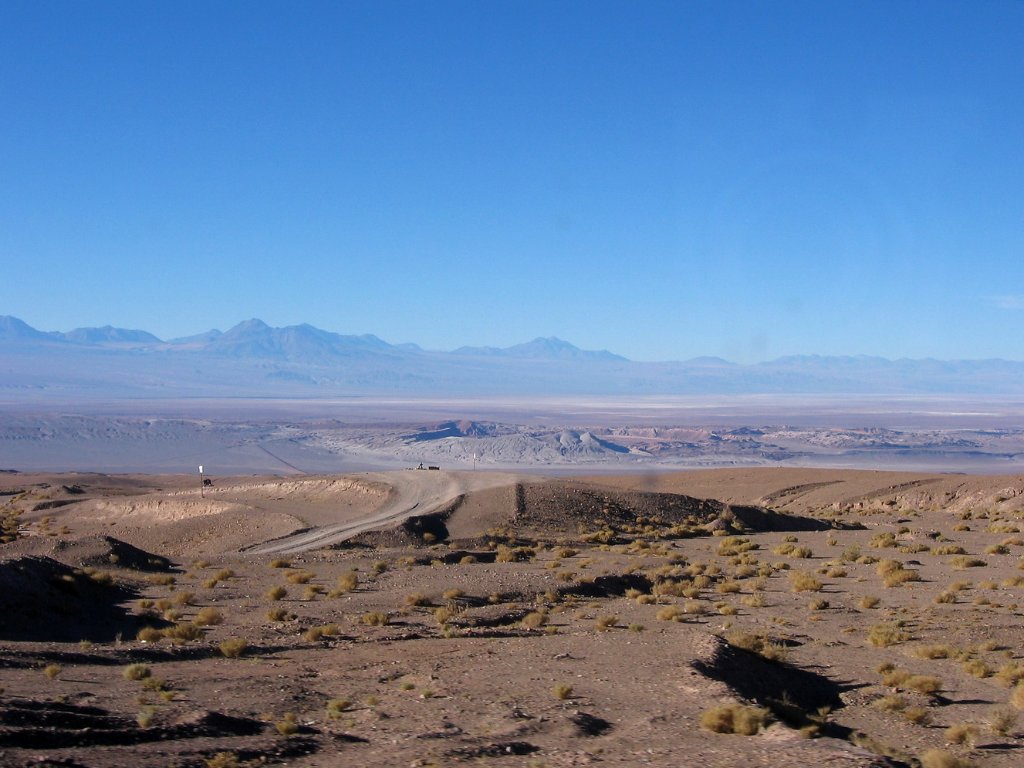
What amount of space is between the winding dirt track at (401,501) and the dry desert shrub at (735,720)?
22040mm

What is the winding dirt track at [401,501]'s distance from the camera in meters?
33.2

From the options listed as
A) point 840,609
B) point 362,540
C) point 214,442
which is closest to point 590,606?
point 840,609

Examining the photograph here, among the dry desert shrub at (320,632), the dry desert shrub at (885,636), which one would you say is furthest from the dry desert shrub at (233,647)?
the dry desert shrub at (885,636)

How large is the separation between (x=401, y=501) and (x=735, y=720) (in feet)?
110

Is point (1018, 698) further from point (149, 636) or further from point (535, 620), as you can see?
point (149, 636)

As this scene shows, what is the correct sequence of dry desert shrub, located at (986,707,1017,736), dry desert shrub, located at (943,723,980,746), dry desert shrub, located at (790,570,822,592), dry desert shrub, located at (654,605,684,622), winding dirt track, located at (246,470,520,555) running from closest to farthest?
dry desert shrub, located at (943,723,980,746) < dry desert shrub, located at (986,707,1017,736) < dry desert shrub, located at (654,605,684,622) < dry desert shrub, located at (790,570,822,592) < winding dirt track, located at (246,470,520,555)

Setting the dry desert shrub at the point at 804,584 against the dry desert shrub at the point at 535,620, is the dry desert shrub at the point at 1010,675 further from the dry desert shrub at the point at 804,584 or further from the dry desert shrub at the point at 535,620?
the dry desert shrub at the point at 804,584

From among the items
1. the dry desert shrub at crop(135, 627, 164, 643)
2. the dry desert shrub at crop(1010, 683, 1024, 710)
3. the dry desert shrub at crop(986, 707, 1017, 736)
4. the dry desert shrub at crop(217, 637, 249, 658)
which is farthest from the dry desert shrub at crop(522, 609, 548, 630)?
the dry desert shrub at crop(986, 707, 1017, 736)

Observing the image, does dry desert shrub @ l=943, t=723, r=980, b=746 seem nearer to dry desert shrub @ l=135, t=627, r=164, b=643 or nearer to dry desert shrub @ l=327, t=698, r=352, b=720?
dry desert shrub @ l=327, t=698, r=352, b=720

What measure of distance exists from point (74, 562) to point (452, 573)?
34.3ft

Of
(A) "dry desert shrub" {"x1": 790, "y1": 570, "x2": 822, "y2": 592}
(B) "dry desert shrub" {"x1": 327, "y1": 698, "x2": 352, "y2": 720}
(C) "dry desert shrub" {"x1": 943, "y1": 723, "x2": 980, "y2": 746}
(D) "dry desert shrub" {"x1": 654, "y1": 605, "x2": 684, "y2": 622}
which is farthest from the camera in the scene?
(A) "dry desert shrub" {"x1": 790, "y1": 570, "x2": 822, "y2": 592}

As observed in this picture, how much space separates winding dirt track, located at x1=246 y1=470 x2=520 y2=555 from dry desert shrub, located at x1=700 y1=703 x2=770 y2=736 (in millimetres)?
22040

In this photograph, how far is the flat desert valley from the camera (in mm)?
10357

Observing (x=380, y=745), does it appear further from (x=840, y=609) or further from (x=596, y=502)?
(x=596, y=502)
